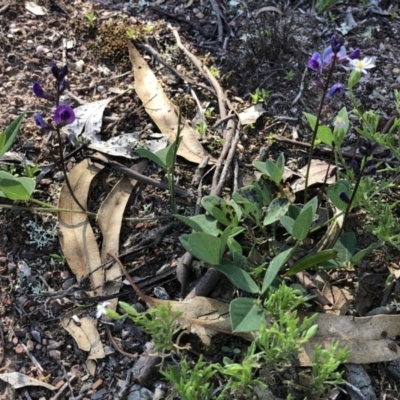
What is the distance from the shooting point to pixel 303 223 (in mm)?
2227

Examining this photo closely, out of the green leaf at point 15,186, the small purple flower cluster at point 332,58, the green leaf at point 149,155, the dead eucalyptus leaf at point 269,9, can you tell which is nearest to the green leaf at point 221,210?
the green leaf at point 149,155

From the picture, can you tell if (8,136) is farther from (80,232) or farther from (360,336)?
(360,336)

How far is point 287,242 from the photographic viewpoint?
8.09ft

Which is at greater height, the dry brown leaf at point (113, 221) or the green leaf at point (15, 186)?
the green leaf at point (15, 186)

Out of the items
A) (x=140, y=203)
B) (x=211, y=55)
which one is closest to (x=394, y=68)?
(x=211, y=55)

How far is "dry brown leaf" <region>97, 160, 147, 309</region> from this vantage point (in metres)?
2.47

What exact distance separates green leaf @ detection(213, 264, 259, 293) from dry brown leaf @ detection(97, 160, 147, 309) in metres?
0.45

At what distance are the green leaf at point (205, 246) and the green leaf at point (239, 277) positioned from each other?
4 centimetres

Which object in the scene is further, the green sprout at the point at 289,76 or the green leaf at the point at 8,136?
the green sprout at the point at 289,76

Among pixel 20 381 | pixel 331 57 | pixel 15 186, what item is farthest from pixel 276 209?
pixel 20 381

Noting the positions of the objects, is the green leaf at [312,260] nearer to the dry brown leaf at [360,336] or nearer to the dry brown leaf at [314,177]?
the dry brown leaf at [360,336]

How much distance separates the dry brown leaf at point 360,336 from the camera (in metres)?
2.23

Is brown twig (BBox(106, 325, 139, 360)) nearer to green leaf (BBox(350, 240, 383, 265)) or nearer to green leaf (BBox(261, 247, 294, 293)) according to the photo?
green leaf (BBox(261, 247, 294, 293))

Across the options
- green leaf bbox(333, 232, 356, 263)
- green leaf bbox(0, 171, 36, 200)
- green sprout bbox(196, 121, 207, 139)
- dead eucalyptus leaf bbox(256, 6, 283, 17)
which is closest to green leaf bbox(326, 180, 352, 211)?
green leaf bbox(333, 232, 356, 263)
